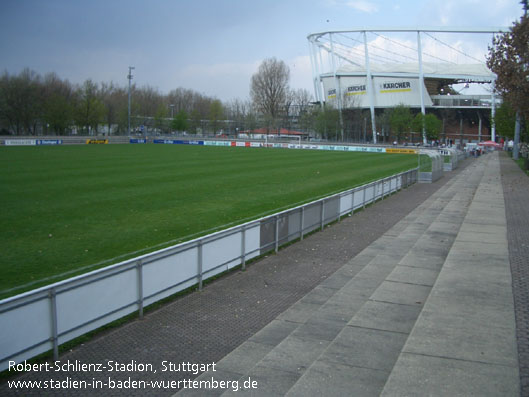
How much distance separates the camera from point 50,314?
7121mm

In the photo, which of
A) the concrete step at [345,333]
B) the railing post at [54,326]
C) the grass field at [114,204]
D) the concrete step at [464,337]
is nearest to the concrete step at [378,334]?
the concrete step at [345,333]

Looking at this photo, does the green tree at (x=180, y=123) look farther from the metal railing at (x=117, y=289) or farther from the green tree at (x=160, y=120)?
the metal railing at (x=117, y=289)

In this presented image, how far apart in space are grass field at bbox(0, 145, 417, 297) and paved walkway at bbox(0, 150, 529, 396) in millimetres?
3919

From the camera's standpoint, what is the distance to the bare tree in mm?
128875

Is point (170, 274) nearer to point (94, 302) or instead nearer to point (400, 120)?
point (94, 302)

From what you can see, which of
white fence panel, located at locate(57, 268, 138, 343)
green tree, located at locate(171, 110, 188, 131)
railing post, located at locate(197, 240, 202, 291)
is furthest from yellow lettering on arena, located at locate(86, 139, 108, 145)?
white fence panel, located at locate(57, 268, 138, 343)

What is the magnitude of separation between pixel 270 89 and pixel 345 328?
126570 millimetres

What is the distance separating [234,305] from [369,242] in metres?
7.24

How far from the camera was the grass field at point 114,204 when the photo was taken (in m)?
13.1

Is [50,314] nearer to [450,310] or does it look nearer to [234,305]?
[234,305]

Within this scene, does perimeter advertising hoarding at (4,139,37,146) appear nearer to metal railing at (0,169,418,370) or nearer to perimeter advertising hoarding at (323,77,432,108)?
metal railing at (0,169,418,370)

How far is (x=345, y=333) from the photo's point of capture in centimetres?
767

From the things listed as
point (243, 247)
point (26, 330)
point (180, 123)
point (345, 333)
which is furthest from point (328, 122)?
point (26, 330)

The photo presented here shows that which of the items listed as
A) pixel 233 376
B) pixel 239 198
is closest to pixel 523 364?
pixel 233 376
